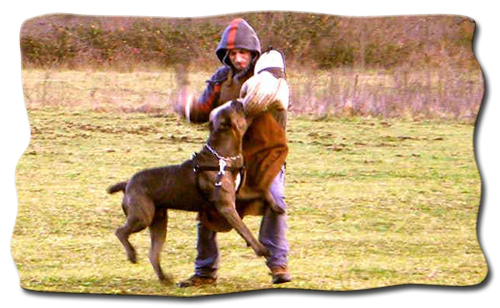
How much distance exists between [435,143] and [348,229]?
0.78 metres

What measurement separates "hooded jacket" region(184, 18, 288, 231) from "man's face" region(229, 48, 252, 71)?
0.02 m

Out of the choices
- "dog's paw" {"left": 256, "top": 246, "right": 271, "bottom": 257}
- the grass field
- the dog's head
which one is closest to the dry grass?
the grass field

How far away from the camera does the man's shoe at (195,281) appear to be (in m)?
6.50

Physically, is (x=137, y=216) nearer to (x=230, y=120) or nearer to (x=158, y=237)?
(x=158, y=237)

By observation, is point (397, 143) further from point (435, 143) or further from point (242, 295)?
point (242, 295)

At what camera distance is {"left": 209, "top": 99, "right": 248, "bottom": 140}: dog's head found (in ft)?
19.9

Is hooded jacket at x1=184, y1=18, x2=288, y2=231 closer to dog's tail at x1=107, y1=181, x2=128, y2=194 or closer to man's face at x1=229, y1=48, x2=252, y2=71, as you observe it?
man's face at x1=229, y1=48, x2=252, y2=71

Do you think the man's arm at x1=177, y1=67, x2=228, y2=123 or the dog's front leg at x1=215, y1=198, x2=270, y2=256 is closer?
the dog's front leg at x1=215, y1=198, x2=270, y2=256

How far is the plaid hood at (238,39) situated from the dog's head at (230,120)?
293mm

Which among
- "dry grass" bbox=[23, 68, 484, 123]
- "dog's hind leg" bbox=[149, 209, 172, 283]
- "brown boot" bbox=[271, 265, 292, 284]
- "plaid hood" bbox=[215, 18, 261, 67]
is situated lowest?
"brown boot" bbox=[271, 265, 292, 284]

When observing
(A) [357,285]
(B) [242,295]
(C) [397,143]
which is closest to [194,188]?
(B) [242,295]

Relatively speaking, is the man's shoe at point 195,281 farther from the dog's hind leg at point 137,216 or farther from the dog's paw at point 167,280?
the dog's hind leg at point 137,216

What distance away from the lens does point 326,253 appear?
22.4 ft

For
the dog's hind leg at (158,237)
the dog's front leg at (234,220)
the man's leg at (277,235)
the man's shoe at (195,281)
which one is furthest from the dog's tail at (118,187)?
the man's leg at (277,235)
